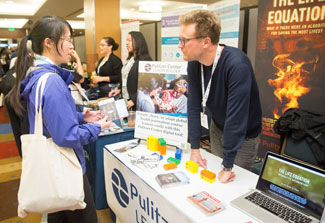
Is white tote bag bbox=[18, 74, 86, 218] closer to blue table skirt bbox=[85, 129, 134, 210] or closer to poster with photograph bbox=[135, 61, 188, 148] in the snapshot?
poster with photograph bbox=[135, 61, 188, 148]

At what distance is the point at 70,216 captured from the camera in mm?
1271

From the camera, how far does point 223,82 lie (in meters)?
1.29

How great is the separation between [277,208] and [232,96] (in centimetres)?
54

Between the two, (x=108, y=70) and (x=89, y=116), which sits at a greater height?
(x=108, y=70)

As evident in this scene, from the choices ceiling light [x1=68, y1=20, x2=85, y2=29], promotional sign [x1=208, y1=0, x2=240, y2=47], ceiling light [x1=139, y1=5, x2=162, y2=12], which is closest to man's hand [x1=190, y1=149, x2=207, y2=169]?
promotional sign [x1=208, y1=0, x2=240, y2=47]

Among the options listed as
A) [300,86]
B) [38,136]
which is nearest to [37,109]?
[38,136]

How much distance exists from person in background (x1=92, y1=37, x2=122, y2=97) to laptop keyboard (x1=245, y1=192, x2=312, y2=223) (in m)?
2.73

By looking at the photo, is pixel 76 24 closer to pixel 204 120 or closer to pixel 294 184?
pixel 204 120

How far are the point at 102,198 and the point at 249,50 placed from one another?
242 centimetres

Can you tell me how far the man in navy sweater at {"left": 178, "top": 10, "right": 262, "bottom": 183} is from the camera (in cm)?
121

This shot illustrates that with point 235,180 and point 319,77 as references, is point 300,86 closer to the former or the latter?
point 319,77

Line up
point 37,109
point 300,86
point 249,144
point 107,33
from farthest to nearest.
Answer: point 107,33 < point 300,86 < point 249,144 < point 37,109

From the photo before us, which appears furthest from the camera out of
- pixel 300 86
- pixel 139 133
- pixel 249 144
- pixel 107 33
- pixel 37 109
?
pixel 107 33

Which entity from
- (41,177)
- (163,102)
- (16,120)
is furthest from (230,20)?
(41,177)
